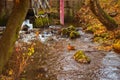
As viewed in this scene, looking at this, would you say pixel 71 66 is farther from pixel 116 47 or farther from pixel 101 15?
pixel 101 15

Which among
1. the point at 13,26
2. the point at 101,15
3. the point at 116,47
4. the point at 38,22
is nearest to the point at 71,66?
the point at 116,47

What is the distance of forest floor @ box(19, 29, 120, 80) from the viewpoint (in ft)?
32.1

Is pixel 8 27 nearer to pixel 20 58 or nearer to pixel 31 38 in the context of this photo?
pixel 20 58

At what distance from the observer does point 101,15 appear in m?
14.9

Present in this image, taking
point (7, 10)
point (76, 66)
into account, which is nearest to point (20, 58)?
point (76, 66)

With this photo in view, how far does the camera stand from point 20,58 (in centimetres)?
1024

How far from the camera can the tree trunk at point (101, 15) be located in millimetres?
14512

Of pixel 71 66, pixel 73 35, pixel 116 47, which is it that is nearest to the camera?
pixel 71 66

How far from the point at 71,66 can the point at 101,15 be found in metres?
4.86

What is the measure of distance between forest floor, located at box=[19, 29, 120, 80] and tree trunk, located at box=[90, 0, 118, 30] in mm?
1574

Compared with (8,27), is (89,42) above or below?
below

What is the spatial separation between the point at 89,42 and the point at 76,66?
477 cm

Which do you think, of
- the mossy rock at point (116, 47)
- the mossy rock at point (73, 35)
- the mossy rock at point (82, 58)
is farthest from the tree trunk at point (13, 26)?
the mossy rock at point (73, 35)

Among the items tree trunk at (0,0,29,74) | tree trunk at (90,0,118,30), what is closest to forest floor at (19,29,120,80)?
tree trunk at (90,0,118,30)
